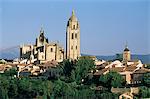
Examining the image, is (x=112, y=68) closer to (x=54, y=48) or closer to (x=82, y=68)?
(x=82, y=68)

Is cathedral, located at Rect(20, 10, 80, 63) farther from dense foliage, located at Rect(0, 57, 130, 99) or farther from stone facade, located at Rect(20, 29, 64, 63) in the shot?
dense foliage, located at Rect(0, 57, 130, 99)

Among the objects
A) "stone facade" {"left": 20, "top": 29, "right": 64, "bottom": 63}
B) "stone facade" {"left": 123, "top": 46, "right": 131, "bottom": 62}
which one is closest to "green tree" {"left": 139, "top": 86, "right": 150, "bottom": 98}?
"stone facade" {"left": 123, "top": 46, "right": 131, "bottom": 62}

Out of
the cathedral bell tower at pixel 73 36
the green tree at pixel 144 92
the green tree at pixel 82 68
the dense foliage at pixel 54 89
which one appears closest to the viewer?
the green tree at pixel 144 92

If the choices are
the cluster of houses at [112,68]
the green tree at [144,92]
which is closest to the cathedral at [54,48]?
the cluster of houses at [112,68]

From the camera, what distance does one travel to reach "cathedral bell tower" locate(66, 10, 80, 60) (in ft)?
126

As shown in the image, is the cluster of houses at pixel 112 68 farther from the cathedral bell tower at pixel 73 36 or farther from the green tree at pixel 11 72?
the cathedral bell tower at pixel 73 36

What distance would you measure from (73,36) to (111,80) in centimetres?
1338

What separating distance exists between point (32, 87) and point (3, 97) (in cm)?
209

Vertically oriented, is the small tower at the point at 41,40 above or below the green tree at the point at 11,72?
above

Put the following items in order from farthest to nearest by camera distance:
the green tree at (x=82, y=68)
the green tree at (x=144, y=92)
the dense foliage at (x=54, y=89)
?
the green tree at (x=82, y=68), the dense foliage at (x=54, y=89), the green tree at (x=144, y=92)

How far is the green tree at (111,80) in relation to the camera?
25.2m

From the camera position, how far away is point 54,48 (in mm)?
39312

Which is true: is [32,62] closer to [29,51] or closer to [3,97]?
[29,51]

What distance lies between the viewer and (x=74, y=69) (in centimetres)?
2994
